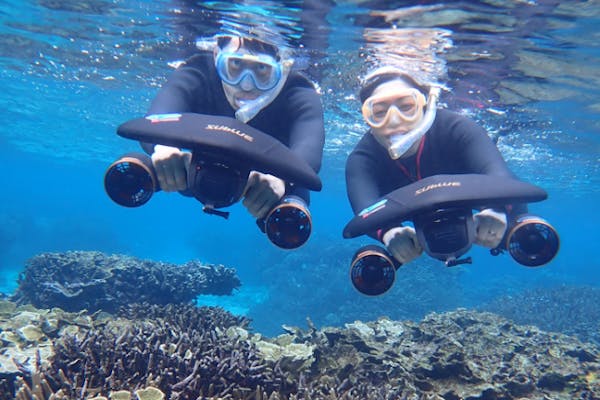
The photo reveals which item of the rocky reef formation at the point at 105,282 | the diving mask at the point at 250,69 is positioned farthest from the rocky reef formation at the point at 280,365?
the diving mask at the point at 250,69

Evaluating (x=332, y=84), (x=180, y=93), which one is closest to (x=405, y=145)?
(x=180, y=93)

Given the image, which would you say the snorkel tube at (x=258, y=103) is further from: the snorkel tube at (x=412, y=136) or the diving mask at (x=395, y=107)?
the snorkel tube at (x=412, y=136)

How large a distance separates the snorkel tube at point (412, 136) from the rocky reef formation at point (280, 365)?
265 centimetres

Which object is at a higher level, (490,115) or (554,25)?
(490,115)

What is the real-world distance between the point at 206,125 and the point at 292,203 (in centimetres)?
93

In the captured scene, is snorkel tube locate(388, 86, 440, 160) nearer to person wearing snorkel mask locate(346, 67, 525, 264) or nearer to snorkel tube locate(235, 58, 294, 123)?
person wearing snorkel mask locate(346, 67, 525, 264)

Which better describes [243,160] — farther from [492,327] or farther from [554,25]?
[554,25]

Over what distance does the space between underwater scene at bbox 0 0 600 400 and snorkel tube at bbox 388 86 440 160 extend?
16cm

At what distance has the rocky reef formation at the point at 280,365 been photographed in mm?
3613

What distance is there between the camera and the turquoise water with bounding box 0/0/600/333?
8.55 meters

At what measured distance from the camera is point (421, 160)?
4645 mm

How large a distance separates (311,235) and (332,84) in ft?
36.6

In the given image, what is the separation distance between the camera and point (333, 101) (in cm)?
1591

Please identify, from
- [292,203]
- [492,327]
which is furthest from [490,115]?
[292,203]
